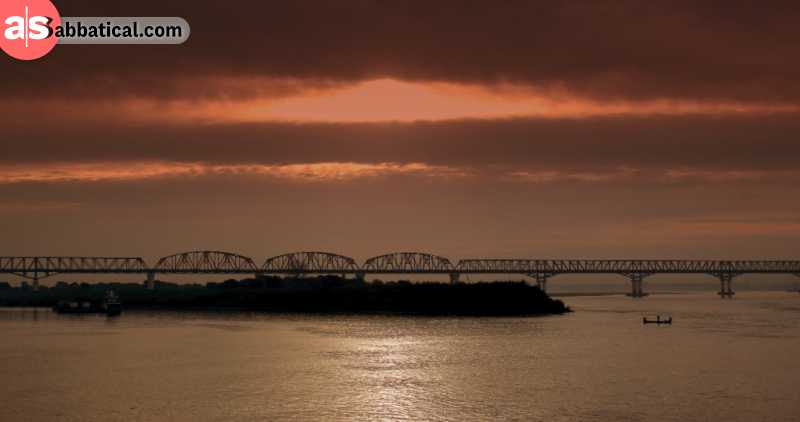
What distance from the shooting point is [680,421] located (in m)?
35.2

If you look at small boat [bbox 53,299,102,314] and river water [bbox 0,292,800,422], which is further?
small boat [bbox 53,299,102,314]

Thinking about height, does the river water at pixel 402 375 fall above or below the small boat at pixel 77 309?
below

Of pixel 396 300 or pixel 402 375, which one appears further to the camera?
pixel 396 300

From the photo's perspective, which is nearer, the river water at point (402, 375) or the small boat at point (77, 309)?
the river water at point (402, 375)

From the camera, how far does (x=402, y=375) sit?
1977 inches

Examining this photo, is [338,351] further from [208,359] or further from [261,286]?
[261,286]

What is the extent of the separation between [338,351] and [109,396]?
81.4 ft

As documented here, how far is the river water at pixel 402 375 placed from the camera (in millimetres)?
37875

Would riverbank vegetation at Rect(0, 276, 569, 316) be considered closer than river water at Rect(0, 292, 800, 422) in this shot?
No

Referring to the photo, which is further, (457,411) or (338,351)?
(338,351)

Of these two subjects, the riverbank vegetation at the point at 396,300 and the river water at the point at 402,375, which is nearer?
the river water at the point at 402,375

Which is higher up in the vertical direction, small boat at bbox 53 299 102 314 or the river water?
small boat at bbox 53 299 102 314

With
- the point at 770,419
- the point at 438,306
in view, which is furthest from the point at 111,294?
the point at 770,419

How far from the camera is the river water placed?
124ft
